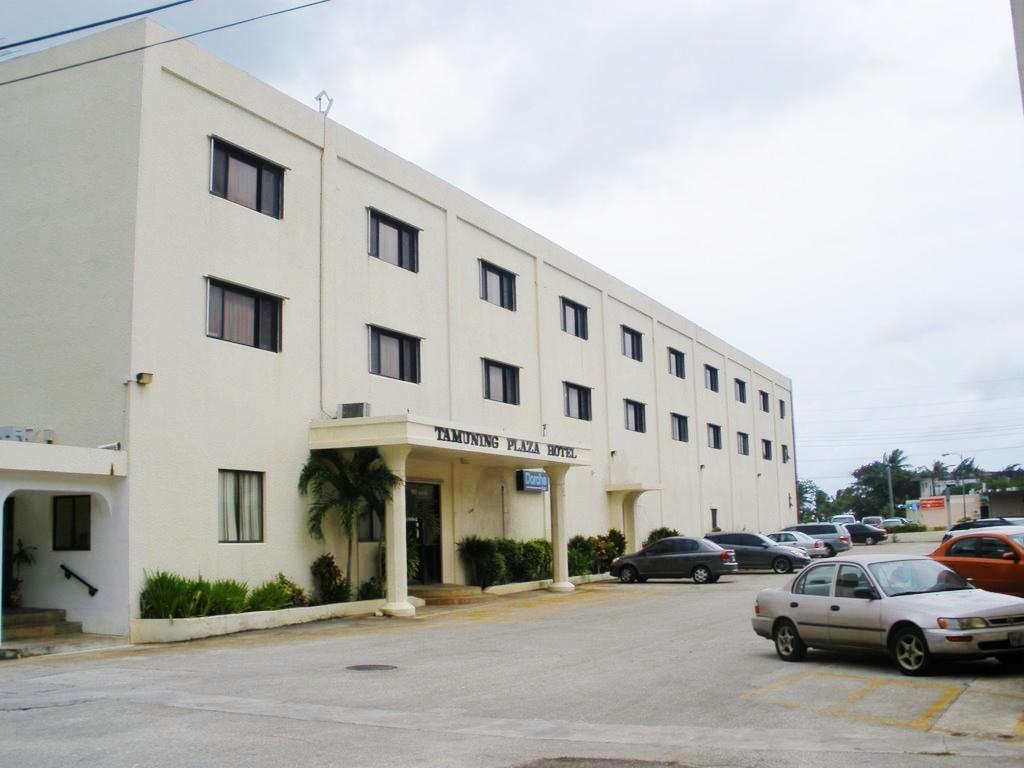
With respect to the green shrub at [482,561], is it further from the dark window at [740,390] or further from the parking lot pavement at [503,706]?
the dark window at [740,390]

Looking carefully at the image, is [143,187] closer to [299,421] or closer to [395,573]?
[299,421]

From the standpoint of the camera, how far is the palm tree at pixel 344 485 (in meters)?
23.0

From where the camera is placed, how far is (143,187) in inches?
778

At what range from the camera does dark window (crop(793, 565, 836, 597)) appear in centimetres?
1380

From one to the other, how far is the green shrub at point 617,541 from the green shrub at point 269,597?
18014mm

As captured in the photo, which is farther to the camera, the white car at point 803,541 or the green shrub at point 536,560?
the white car at point 803,541

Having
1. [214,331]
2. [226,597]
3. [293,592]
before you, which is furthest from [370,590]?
[214,331]

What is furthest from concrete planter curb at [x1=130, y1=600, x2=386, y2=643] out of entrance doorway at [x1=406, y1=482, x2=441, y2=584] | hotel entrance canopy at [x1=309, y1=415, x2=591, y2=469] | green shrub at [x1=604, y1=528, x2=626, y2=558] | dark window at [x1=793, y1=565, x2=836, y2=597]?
green shrub at [x1=604, y1=528, x2=626, y2=558]

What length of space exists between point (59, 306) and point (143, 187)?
2880 millimetres

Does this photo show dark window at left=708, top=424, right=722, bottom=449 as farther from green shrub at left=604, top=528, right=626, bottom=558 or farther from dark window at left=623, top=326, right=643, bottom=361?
green shrub at left=604, top=528, right=626, bottom=558

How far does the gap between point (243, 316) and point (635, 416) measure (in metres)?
23.3

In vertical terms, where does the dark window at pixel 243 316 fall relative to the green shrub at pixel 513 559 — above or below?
above

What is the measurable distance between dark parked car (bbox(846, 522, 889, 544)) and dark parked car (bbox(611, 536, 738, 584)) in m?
29.6

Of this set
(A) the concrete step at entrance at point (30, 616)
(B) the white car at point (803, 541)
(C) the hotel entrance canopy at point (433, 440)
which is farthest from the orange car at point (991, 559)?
(B) the white car at point (803, 541)
